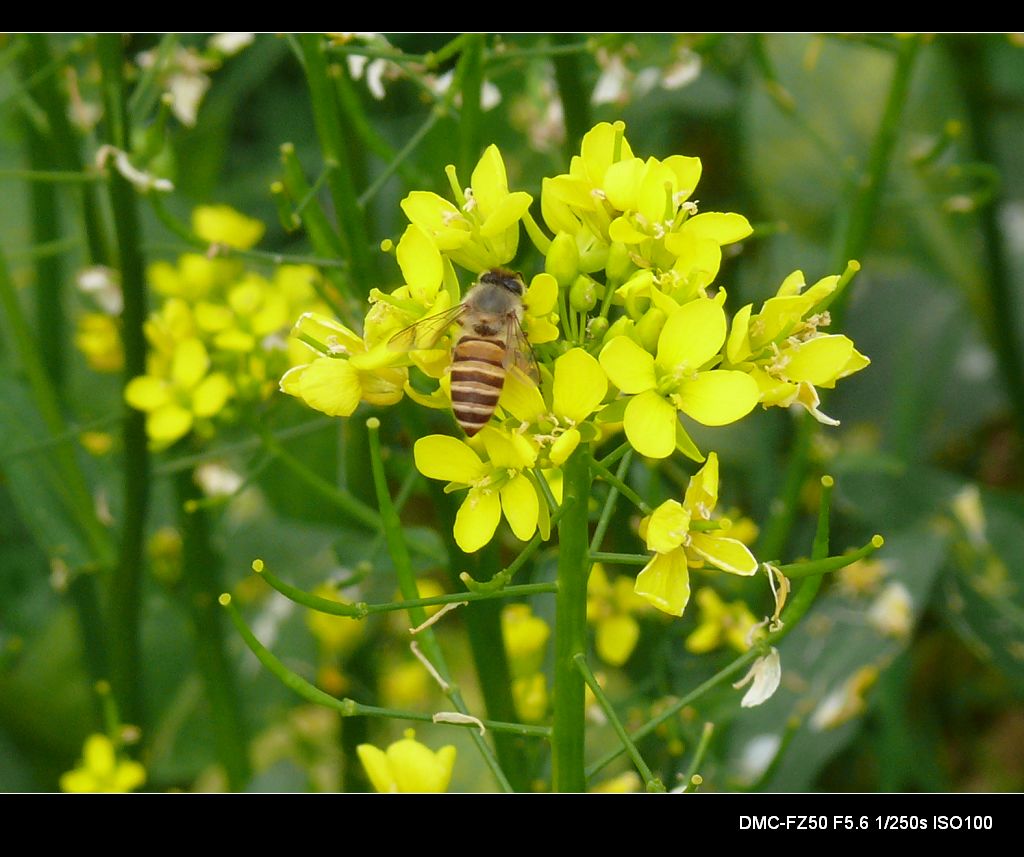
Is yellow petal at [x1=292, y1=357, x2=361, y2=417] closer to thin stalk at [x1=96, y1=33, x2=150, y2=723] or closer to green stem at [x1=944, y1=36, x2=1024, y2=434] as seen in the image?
thin stalk at [x1=96, y1=33, x2=150, y2=723]

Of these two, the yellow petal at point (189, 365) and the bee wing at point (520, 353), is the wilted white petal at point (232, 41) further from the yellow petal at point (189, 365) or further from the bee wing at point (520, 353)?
the bee wing at point (520, 353)

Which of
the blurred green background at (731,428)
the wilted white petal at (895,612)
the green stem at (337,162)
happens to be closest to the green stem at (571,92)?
the blurred green background at (731,428)

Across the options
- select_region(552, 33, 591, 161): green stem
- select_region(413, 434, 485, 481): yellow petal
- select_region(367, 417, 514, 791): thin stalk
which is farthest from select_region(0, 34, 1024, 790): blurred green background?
select_region(413, 434, 485, 481): yellow petal

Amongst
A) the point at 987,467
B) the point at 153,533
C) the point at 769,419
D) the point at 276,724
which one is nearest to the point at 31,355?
the point at 153,533

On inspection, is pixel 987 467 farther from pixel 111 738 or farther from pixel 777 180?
pixel 111 738

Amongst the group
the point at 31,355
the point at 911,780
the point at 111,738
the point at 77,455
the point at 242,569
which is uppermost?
the point at 31,355

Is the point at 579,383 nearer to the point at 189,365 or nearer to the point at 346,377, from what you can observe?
the point at 346,377
